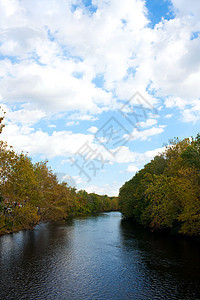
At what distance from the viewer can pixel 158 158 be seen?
68250 mm

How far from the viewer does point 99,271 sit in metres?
26.9

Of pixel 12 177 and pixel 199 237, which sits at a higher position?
pixel 12 177

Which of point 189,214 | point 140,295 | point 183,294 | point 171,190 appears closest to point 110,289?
point 140,295

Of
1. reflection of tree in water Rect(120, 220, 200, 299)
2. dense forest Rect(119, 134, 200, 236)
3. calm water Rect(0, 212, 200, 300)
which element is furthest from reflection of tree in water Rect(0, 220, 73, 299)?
dense forest Rect(119, 134, 200, 236)

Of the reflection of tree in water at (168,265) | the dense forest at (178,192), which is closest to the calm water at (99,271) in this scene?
the reflection of tree in water at (168,265)

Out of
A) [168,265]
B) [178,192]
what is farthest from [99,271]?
[178,192]

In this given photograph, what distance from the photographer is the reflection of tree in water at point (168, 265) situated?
69.6 ft

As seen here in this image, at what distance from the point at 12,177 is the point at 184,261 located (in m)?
38.6

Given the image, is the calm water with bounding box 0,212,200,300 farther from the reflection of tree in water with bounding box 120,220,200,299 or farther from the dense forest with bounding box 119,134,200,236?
the dense forest with bounding box 119,134,200,236

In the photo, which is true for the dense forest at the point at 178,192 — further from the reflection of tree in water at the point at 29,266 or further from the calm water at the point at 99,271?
the reflection of tree in water at the point at 29,266

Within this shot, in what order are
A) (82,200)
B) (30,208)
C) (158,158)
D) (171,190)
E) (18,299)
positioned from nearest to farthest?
(18,299) < (171,190) < (30,208) < (158,158) < (82,200)

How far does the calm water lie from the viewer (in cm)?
2067

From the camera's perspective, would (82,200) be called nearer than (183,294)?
No

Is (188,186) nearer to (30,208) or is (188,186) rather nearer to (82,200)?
(30,208)
